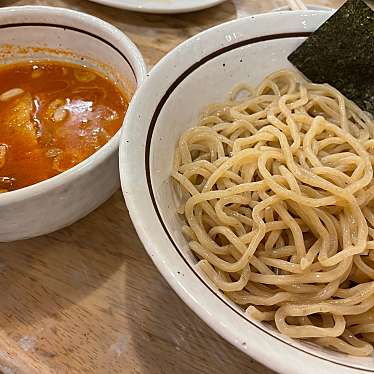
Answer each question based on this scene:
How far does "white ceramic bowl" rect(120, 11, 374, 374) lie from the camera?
0.90m

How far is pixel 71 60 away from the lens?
1.59 meters

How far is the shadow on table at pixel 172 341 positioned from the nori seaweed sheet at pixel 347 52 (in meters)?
0.76

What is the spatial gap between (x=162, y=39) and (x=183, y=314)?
3.74ft

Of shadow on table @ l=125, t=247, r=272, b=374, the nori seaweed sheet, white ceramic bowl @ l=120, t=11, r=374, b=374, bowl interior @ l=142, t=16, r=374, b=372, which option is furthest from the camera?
the nori seaweed sheet

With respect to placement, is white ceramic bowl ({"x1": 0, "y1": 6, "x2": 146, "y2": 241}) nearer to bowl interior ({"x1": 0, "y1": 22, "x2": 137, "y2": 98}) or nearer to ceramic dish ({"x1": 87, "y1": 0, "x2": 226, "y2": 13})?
bowl interior ({"x1": 0, "y1": 22, "x2": 137, "y2": 98})

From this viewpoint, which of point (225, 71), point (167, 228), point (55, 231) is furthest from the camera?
point (225, 71)

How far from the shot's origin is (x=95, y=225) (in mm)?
1377

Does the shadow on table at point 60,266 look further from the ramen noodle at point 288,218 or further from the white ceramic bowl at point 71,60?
the ramen noodle at point 288,218

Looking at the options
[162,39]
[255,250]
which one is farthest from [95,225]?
[162,39]

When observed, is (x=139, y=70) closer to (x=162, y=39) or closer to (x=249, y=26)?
(x=249, y=26)

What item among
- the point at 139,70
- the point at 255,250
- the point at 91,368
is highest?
the point at 139,70

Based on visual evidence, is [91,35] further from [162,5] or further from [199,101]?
[162,5]

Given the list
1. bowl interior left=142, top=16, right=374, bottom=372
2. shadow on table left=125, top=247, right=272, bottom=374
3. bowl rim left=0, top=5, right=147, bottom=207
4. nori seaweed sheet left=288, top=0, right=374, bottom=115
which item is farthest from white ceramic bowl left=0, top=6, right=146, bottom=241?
nori seaweed sheet left=288, top=0, right=374, bottom=115

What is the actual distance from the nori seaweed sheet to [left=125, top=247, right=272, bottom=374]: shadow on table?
76 cm
